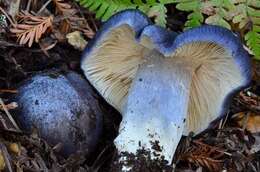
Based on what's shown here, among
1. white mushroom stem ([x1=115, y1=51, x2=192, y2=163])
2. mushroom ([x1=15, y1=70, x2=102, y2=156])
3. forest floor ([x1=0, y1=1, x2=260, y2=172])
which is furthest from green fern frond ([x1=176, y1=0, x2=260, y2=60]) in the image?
mushroom ([x1=15, y1=70, x2=102, y2=156])

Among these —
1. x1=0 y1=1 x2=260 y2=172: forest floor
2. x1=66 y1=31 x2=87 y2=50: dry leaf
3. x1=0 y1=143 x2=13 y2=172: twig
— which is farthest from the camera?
x1=66 y1=31 x2=87 y2=50: dry leaf

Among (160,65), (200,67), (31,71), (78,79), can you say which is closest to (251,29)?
(200,67)

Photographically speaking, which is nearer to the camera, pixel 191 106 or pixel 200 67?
pixel 200 67

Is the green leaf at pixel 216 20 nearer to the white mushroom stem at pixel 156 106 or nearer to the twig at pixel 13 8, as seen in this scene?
the white mushroom stem at pixel 156 106

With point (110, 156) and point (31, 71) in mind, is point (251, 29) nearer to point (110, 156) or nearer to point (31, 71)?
point (110, 156)

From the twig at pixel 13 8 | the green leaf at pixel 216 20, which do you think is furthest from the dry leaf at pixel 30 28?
the green leaf at pixel 216 20

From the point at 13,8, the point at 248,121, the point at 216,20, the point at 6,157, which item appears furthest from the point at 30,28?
the point at 248,121

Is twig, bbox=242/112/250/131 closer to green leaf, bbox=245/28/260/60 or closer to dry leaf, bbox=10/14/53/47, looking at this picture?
green leaf, bbox=245/28/260/60
